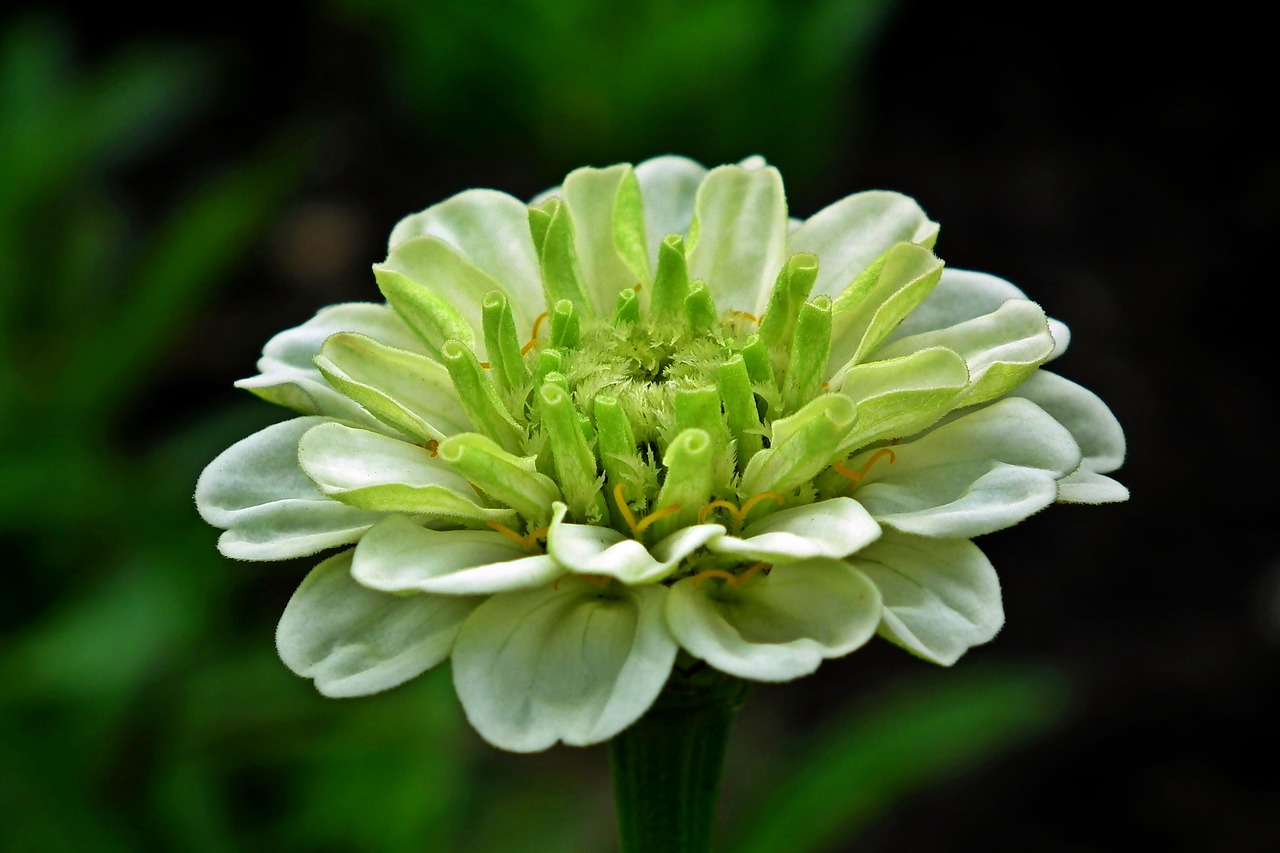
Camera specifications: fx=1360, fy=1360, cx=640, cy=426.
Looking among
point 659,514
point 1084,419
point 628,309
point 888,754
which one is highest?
point 628,309

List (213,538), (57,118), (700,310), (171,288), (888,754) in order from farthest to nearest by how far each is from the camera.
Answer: (57,118) < (171,288) < (213,538) < (888,754) < (700,310)

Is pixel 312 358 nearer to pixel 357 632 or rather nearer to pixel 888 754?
pixel 357 632

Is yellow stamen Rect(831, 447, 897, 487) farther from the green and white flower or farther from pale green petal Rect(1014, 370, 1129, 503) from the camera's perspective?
pale green petal Rect(1014, 370, 1129, 503)

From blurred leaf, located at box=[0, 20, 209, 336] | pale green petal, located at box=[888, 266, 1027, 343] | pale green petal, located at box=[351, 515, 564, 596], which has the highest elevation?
blurred leaf, located at box=[0, 20, 209, 336]

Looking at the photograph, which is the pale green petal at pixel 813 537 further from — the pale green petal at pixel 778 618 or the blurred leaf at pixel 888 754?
the blurred leaf at pixel 888 754

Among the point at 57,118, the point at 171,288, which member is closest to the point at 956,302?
the point at 171,288

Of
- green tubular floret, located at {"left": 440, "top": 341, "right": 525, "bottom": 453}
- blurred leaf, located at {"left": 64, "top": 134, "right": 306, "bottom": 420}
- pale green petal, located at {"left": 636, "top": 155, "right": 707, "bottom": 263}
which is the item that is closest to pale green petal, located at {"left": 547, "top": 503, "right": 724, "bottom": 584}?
green tubular floret, located at {"left": 440, "top": 341, "right": 525, "bottom": 453}
